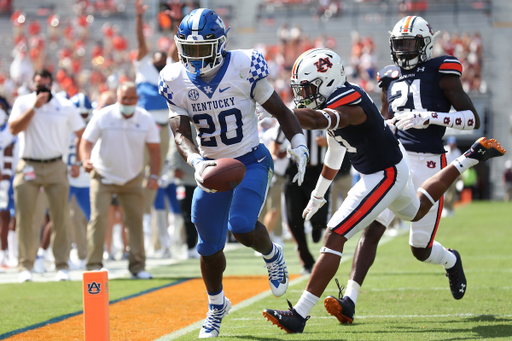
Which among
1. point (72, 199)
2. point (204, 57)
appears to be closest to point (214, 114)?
point (204, 57)

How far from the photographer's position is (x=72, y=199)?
8.67m

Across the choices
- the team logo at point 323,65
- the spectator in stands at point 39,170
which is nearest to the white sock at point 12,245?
the spectator in stands at point 39,170

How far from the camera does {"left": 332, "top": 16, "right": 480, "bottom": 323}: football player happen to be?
4859 mm

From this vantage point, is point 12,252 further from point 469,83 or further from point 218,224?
point 469,83

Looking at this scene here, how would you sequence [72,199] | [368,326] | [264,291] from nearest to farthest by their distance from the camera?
[368,326]
[264,291]
[72,199]

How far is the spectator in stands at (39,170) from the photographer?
23.0ft

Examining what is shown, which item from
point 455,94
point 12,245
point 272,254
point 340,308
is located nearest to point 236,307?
point 272,254

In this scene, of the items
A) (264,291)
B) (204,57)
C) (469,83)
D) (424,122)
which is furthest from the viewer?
(469,83)

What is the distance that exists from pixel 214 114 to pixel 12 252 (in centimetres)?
585

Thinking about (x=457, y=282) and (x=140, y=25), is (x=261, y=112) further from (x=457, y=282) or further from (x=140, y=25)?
(x=140, y=25)

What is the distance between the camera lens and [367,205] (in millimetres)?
4176

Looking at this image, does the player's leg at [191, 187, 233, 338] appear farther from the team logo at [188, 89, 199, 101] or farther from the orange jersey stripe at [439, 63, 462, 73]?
the orange jersey stripe at [439, 63, 462, 73]

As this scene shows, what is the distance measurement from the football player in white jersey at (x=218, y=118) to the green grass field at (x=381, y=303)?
56cm

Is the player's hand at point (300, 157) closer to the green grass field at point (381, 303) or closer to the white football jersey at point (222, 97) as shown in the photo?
the white football jersey at point (222, 97)
